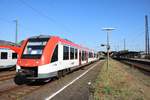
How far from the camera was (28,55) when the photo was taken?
17.6 metres

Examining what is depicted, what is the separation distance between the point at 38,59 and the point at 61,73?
4383 millimetres

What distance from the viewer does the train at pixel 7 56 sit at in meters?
28.5

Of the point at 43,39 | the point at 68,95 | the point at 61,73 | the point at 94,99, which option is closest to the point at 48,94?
the point at 68,95

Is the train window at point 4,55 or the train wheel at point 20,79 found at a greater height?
the train window at point 4,55

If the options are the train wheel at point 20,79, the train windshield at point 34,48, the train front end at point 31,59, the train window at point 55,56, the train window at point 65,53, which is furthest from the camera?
the train window at point 65,53

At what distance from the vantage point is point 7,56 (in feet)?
96.8

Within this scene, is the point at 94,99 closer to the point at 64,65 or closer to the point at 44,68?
the point at 44,68

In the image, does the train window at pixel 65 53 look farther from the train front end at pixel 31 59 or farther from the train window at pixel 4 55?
the train window at pixel 4 55

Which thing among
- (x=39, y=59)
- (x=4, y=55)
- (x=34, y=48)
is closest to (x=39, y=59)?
(x=39, y=59)

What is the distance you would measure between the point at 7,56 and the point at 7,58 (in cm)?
21

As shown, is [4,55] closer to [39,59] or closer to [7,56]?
[7,56]

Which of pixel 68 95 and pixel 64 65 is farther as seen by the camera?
pixel 64 65

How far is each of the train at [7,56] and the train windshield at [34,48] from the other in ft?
36.6

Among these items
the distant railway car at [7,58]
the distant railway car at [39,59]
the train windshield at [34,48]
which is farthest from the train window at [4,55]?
the train windshield at [34,48]
